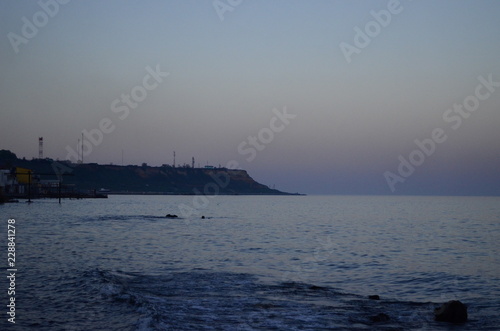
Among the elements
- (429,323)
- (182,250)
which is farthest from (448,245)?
(429,323)

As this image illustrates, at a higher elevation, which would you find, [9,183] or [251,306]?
[9,183]

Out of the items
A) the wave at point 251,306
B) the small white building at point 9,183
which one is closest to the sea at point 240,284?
the wave at point 251,306

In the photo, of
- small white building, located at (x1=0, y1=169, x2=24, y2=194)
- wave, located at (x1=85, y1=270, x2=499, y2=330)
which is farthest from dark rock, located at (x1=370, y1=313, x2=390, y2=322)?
small white building, located at (x1=0, y1=169, x2=24, y2=194)

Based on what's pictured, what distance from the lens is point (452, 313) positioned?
14883mm

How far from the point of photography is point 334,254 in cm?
3288

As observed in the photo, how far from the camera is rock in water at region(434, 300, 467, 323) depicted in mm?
14898

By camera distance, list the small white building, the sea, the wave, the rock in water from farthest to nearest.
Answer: the small white building < the rock in water < the sea < the wave

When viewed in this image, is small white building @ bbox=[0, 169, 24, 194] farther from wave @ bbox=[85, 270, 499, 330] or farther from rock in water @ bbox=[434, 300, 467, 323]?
rock in water @ bbox=[434, 300, 467, 323]

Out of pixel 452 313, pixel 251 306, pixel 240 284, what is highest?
pixel 452 313

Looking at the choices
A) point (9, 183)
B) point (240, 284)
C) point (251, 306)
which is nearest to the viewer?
point (251, 306)

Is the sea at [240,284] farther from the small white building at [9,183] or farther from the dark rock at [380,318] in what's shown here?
the small white building at [9,183]

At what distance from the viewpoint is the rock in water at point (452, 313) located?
1490 cm

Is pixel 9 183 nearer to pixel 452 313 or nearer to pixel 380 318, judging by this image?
pixel 380 318

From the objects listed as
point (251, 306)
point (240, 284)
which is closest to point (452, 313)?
point (251, 306)
